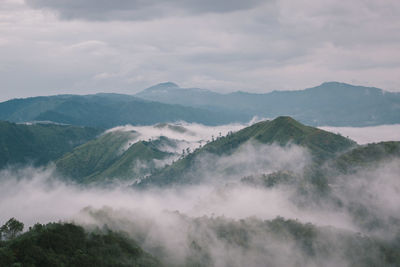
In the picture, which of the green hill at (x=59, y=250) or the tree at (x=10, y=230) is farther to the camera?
the tree at (x=10, y=230)

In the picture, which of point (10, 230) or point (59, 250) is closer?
point (59, 250)

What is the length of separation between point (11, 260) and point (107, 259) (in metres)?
46.9

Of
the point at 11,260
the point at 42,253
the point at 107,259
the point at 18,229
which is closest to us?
the point at 11,260

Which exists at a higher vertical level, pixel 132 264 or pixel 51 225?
pixel 51 225

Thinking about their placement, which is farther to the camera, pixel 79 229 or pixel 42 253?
pixel 79 229

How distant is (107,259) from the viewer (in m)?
184

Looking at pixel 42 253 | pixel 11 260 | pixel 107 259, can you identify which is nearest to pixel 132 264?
pixel 107 259

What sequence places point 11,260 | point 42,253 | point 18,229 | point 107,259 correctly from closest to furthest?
point 11,260 → point 42,253 → point 107,259 → point 18,229

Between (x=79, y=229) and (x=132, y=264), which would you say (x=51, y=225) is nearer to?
(x=79, y=229)

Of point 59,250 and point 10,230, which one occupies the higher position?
point 10,230

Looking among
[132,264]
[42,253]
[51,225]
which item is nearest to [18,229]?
[51,225]

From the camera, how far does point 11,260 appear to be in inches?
5773

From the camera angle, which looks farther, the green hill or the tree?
the tree

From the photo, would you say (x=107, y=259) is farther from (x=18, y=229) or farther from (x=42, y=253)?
(x=18, y=229)
